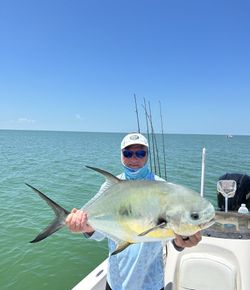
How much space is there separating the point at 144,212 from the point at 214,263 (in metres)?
2.22

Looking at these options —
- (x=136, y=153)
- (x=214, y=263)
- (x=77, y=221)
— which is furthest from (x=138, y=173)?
(x=214, y=263)

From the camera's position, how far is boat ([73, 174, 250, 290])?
3662 millimetres

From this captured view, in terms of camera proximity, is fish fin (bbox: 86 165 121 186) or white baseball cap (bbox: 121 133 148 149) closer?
fish fin (bbox: 86 165 121 186)

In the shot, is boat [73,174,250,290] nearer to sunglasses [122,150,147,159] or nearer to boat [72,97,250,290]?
boat [72,97,250,290]

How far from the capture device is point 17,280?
6.73 metres

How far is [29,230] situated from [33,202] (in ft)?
10.0

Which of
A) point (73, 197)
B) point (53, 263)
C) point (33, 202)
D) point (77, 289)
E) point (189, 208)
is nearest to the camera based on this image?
point (189, 208)

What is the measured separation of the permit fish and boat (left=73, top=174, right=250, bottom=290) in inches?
77.9

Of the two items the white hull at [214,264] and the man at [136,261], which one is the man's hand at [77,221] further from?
the white hull at [214,264]

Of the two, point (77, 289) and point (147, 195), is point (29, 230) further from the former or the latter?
point (147, 195)

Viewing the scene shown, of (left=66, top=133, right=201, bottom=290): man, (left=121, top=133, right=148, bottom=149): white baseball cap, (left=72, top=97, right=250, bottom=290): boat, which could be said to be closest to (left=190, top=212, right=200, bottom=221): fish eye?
(left=66, top=133, right=201, bottom=290): man

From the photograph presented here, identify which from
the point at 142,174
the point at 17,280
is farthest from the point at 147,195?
the point at 17,280

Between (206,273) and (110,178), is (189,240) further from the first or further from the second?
(206,273)

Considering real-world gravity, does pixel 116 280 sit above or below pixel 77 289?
above
